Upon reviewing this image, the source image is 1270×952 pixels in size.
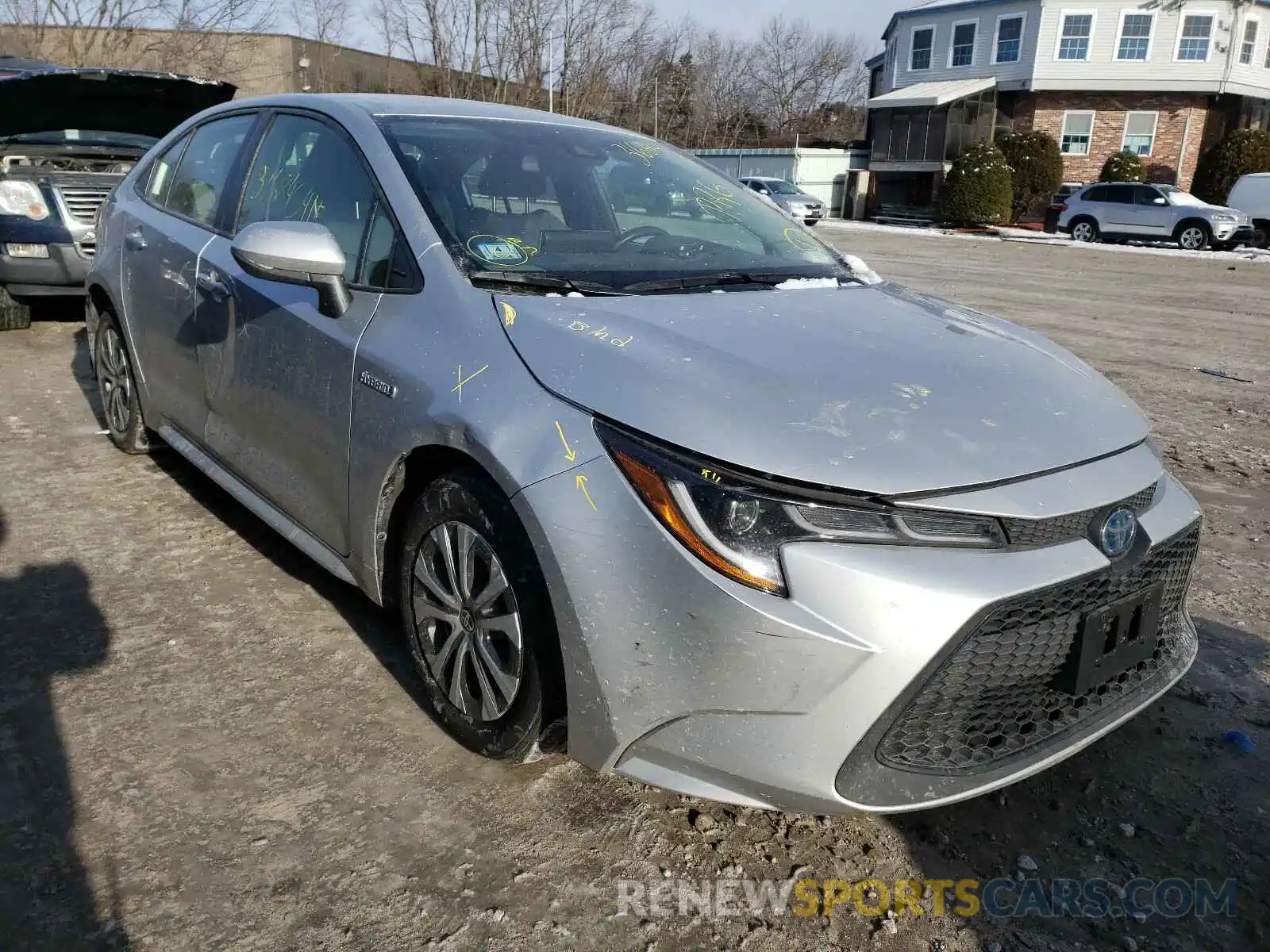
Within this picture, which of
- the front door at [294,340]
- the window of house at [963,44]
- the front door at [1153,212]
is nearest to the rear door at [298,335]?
the front door at [294,340]

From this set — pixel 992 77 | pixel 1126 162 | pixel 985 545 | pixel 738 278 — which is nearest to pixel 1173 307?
pixel 738 278

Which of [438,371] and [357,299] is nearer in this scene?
[438,371]

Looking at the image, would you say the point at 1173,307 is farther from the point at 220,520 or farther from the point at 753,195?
the point at 220,520

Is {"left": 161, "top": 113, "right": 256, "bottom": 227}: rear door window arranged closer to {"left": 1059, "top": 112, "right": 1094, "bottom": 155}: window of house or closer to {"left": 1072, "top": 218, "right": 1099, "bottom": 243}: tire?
{"left": 1072, "top": 218, "right": 1099, "bottom": 243}: tire

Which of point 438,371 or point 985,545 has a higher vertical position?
point 438,371

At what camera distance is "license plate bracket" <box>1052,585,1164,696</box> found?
2.10 meters

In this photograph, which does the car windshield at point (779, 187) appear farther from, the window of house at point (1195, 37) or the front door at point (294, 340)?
the front door at point (294, 340)

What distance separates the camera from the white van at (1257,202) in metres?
23.3

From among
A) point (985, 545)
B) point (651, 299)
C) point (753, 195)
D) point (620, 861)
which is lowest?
point (620, 861)

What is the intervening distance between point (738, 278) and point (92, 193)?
6.67m

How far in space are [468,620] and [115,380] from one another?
10.3 ft

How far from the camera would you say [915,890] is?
87.4 inches

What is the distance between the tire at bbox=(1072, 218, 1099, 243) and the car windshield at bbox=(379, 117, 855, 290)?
2453 cm

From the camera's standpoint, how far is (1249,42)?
1300 inches
